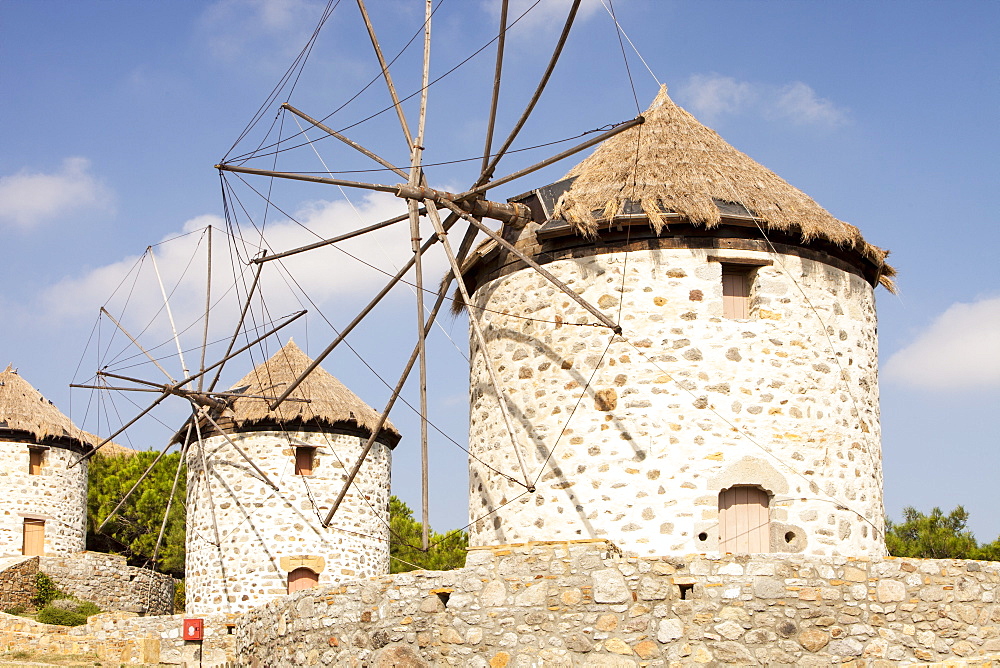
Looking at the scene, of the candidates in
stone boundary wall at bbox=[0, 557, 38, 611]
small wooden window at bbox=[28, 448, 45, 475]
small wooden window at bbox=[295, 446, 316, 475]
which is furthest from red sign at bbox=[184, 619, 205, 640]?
small wooden window at bbox=[28, 448, 45, 475]

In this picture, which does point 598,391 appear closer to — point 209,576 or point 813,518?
point 813,518

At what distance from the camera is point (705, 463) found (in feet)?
35.5

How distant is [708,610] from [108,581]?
19.8 metres

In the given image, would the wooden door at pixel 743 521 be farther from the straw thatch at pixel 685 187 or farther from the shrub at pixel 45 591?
the shrub at pixel 45 591

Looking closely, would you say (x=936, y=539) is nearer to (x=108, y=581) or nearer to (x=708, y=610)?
(x=708, y=610)

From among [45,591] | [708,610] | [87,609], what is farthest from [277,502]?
[708,610]

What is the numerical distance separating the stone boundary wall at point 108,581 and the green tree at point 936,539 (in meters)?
16.1

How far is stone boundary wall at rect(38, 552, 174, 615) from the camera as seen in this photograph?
25.1 metres

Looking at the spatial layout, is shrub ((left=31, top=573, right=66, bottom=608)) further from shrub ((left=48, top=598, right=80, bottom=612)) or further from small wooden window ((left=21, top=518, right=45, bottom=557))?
small wooden window ((left=21, top=518, right=45, bottom=557))

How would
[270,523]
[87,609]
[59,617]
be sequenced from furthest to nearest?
[87,609]
[59,617]
[270,523]

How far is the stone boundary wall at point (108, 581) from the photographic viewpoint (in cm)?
2512

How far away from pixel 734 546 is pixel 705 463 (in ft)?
2.76

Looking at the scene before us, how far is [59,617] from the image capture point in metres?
22.6

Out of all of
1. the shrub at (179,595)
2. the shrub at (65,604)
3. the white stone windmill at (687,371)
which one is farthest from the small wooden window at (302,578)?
the shrub at (179,595)
